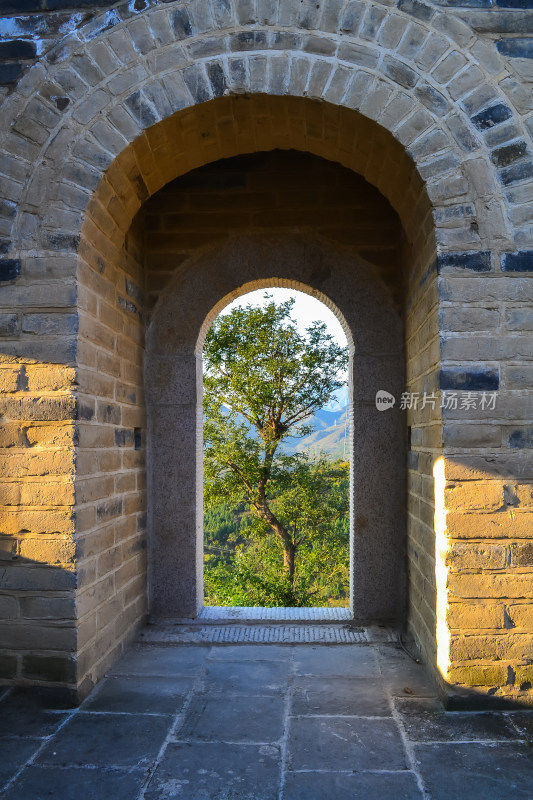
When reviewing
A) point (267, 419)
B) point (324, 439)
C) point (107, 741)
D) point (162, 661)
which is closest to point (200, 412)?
point (162, 661)

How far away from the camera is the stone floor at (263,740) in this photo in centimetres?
196

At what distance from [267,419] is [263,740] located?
6131 mm

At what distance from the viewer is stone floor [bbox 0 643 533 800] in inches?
77.4

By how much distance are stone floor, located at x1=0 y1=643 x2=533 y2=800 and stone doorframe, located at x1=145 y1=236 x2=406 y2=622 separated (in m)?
0.69

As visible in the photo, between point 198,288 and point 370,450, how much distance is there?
1.40 meters

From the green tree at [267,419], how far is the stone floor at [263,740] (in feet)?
16.9

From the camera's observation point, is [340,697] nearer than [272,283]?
Yes

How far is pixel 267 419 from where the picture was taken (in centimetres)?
831

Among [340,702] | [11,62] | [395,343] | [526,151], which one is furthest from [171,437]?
[526,151]

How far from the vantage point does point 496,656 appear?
2.45 meters

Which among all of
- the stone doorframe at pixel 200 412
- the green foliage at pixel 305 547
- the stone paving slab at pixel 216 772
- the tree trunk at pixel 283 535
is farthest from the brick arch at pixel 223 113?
the tree trunk at pixel 283 535

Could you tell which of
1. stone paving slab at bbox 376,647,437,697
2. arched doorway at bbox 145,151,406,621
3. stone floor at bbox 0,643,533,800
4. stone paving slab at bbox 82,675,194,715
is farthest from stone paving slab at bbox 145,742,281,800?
arched doorway at bbox 145,151,406,621

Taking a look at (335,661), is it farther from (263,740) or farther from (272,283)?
(272,283)

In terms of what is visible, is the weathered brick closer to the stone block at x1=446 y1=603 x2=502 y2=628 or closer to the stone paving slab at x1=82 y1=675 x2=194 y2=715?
the stone block at x1=446 y1=603 x2=502 y2=628
